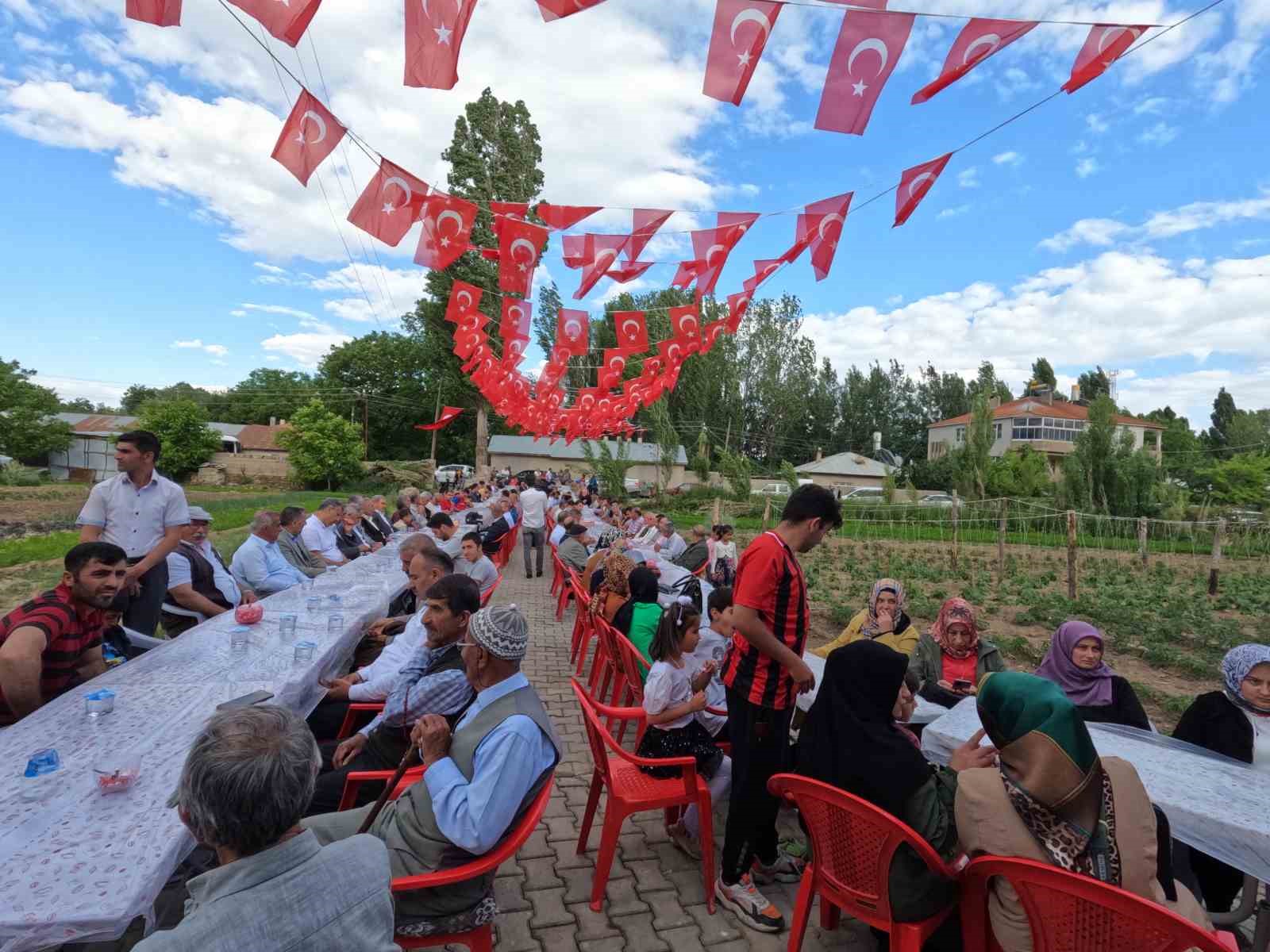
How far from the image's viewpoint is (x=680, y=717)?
3135 millimetres

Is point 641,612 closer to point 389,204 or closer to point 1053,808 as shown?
point 1053,808

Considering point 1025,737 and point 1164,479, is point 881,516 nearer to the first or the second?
point 1164,479

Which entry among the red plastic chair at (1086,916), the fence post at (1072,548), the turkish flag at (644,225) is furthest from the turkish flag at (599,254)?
the fence post at (1072,548)

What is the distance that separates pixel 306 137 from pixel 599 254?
3282mm

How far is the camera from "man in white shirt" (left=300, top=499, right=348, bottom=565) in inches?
305

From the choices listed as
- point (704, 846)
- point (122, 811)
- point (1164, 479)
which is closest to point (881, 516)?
point (1164, 479)

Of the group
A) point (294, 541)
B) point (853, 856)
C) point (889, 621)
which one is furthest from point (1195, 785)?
point (294, 541)

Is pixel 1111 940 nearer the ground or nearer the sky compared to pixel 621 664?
nearer the sky

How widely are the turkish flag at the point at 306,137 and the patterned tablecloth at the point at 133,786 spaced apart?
2.98m

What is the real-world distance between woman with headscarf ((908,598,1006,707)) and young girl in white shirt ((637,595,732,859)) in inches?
55.3

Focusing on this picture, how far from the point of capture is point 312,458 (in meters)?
33.7

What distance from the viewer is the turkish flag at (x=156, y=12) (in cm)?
282

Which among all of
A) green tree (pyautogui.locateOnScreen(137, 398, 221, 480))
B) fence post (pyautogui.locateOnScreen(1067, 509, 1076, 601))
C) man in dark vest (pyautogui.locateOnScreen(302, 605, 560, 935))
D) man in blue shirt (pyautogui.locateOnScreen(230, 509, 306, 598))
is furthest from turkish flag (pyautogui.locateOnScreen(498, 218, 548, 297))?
green tree (pyautogui.locateOnScreen(137, 398, 221, 480))

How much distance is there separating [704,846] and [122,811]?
210 cm
